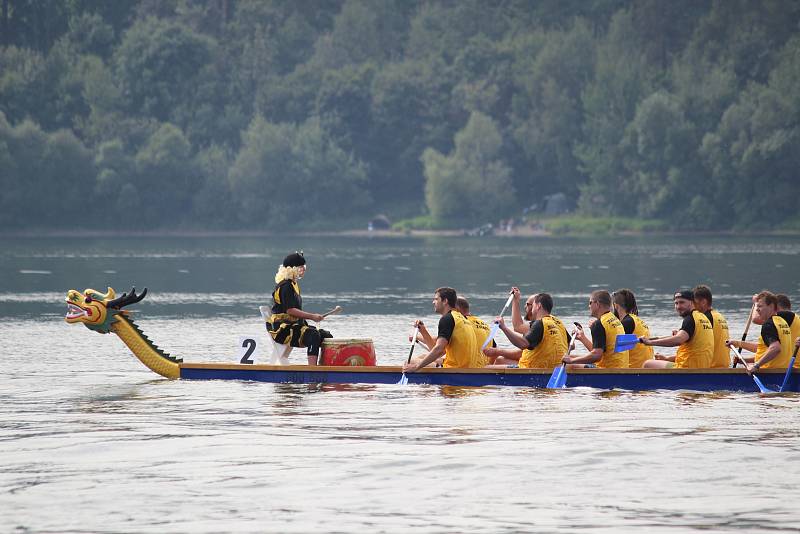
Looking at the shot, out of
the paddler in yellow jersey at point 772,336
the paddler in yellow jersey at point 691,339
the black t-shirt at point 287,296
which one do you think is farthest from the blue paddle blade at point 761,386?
the black t-shirt at point 287,296

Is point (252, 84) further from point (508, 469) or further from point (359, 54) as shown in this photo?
point (508, 469)

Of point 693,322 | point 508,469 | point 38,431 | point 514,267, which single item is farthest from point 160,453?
point 514,267

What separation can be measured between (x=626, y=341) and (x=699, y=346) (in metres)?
1.11

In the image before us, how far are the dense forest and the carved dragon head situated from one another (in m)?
86.3

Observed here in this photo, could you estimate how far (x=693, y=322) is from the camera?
22203 mm

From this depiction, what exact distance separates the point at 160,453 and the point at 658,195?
95210 millimetres

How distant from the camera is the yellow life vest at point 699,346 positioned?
72.9ft

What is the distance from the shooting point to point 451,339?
74.4 feet

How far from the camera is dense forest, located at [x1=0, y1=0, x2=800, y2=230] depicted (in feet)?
362

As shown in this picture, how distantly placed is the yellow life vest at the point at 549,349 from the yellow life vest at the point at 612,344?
0.59m

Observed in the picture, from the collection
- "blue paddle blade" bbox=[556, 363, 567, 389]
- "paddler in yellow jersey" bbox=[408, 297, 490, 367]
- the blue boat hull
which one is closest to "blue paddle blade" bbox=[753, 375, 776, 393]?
the blue boat hull

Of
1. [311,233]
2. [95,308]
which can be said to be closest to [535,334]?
[95,308]

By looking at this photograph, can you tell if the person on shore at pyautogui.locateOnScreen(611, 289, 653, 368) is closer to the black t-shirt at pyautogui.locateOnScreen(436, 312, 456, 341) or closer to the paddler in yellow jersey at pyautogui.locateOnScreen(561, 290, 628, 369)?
the paddler in yellow jersey at pyautogui.locateOnScreen(561, 290, 628, 369)

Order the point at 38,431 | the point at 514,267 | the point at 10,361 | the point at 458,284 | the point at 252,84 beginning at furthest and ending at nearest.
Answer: the point at 252,84 → the point at 514,267 → the point at 458,284 → the point at 10,361 → the point at 38,431
